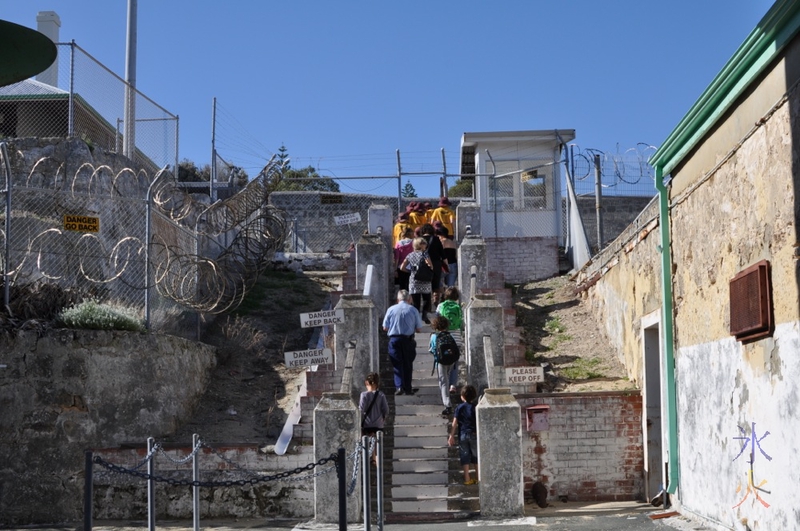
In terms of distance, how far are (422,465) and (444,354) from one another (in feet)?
5.04

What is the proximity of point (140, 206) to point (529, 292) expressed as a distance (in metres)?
7.69

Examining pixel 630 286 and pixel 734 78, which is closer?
pixel 734 78

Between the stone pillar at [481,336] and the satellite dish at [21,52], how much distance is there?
7.53 metres

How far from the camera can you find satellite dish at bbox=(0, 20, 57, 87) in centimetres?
852


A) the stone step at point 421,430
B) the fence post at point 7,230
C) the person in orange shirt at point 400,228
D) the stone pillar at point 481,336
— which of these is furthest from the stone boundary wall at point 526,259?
the fence post at point 7,230

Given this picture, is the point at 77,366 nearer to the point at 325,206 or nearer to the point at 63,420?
the point at 63,420

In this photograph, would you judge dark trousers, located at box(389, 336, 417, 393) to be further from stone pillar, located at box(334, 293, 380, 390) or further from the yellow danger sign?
the yellow danger sign

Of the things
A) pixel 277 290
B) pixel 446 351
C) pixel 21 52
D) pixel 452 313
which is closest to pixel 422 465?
pixel 446 351

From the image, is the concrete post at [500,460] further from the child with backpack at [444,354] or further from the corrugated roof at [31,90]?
the corrugated roof at [31,90]

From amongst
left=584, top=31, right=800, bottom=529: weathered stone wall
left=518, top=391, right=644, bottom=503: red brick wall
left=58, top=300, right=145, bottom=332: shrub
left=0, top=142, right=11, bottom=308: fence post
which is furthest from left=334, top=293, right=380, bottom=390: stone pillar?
left=0, top=142, right=11, bottom=308: fence post

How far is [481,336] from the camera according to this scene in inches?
579

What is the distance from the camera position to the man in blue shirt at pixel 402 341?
14102 mm

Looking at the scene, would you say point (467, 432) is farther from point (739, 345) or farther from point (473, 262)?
point (473, 262)

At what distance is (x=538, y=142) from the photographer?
2569cm
